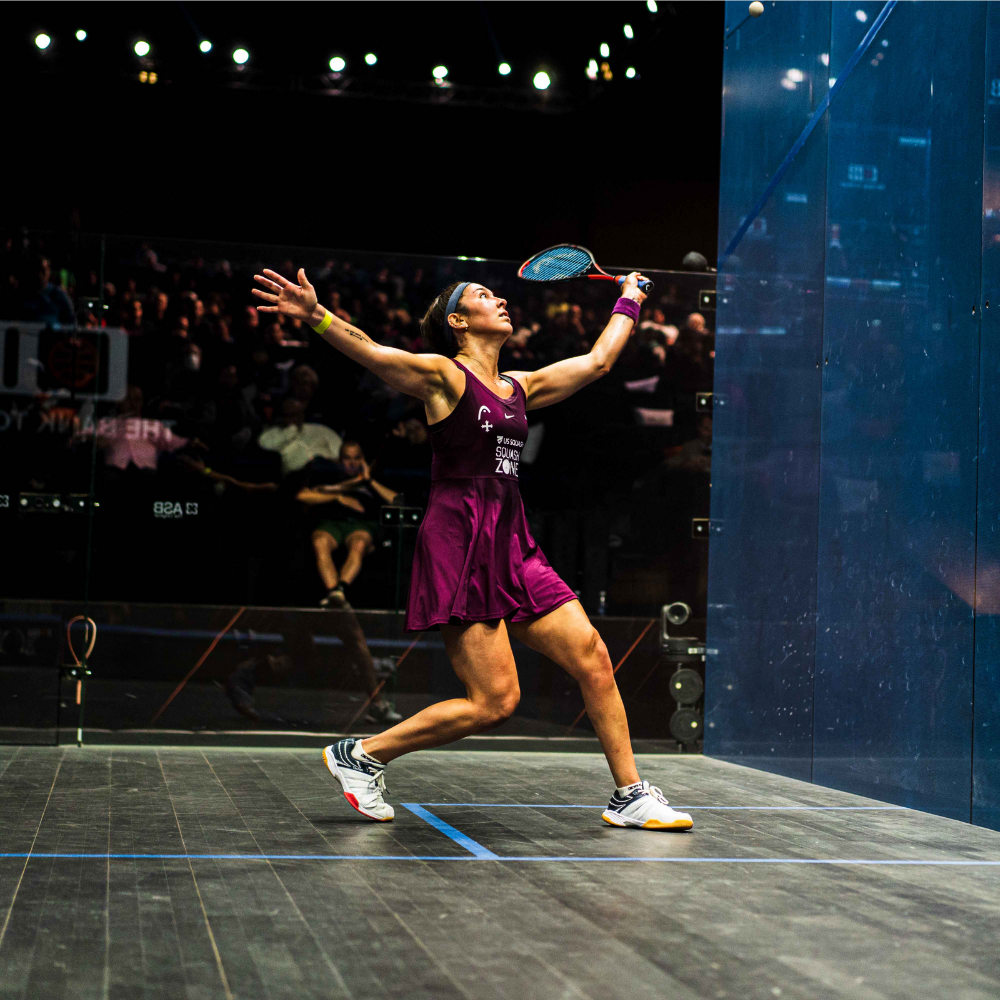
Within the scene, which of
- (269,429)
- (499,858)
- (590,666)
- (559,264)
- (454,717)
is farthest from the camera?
(269,429)

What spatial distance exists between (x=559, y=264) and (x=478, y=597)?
1143 millimetres

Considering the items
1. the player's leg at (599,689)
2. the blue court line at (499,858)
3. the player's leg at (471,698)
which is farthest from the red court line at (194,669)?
the blue court line at (499,858)

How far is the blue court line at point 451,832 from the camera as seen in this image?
3.00m

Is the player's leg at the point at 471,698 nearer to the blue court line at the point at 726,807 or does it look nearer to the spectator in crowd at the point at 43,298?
the blue court line at the point at 726,807

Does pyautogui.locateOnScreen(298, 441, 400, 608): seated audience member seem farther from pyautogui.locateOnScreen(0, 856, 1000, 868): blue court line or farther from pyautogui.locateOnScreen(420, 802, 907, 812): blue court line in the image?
pyautogui.locateOnScreen(0, 856, 1000, 868): blue court line

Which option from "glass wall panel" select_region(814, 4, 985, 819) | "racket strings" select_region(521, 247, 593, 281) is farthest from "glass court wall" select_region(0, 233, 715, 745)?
"racket strings" select_region(521, 247, 593, 281)

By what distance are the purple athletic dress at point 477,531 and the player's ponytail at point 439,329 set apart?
0.20 metres

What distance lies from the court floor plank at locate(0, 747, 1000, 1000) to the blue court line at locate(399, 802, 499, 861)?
0.06ft

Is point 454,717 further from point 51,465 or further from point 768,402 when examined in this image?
point 51,465

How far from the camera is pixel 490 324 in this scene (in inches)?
143

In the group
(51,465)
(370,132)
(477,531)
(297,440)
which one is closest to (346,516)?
(297,440)

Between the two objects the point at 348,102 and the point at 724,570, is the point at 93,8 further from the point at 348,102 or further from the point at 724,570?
the point at 724,570

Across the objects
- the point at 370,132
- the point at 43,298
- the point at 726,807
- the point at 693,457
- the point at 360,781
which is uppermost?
the point at 370,132

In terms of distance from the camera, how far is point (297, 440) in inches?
213
